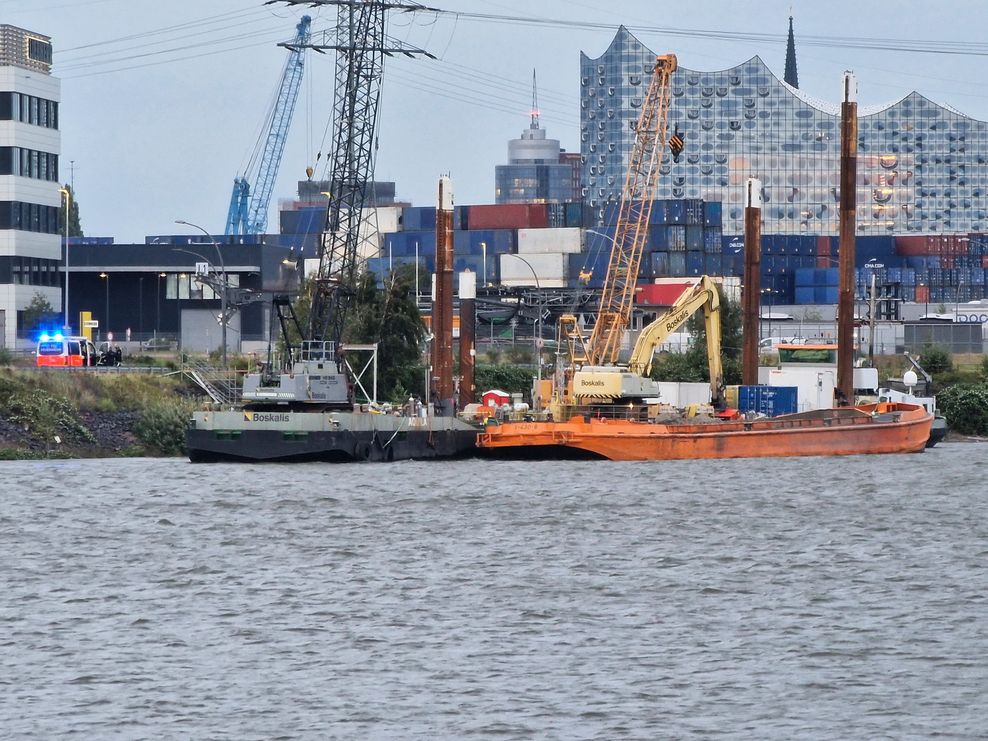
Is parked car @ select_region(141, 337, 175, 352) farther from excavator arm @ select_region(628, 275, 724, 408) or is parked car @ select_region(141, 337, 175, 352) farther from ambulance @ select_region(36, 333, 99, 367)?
excavator arm @ select_region(628, 275, 724, 408)

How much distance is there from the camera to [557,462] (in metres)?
83.4

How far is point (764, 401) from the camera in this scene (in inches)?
3807

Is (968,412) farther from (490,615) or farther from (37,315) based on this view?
(490,615)

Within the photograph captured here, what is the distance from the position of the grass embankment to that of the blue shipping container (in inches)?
1158

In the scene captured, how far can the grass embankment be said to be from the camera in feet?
278

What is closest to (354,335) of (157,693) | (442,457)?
(442,457)

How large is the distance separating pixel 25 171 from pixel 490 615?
89155 millimetres

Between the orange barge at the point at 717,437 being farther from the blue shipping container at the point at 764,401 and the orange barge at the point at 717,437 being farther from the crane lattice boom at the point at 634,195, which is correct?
the crane lattice boom at the point at 634,195

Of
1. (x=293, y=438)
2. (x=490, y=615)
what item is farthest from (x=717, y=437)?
(x=490, y=615)

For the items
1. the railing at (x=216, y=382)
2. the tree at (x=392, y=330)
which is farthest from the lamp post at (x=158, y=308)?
the railing at (x=216, y=382)

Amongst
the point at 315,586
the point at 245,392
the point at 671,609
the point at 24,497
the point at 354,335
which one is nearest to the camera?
the point at 671,609

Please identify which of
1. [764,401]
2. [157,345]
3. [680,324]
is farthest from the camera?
[157,345]

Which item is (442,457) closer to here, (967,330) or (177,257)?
(177,257)

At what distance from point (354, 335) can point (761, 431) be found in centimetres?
3072
